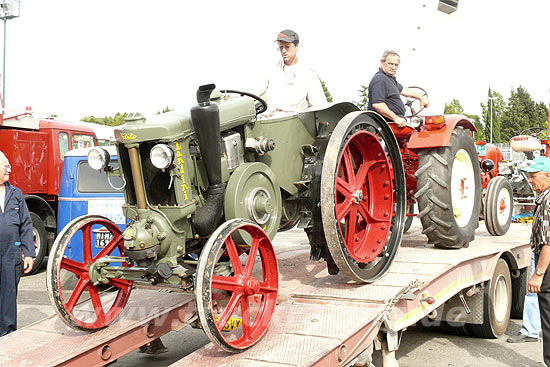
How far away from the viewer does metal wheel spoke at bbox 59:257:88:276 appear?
354cm

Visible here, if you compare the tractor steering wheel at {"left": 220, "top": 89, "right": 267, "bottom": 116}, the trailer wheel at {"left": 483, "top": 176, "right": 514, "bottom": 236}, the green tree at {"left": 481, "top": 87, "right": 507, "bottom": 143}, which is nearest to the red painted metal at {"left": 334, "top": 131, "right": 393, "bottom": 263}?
the tractor steering wheel at {"left": 220, "top": 89, "right": 267, "bottom": 116}

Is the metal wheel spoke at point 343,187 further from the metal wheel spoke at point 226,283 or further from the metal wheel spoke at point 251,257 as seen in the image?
the metal wheel spoke at point 226,283

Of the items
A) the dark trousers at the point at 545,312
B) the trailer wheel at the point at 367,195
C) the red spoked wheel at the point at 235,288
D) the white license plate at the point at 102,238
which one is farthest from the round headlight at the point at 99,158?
the white license plate at the point at 102,238

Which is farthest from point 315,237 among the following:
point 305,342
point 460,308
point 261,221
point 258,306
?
point 460,308

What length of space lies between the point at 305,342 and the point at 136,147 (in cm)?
145

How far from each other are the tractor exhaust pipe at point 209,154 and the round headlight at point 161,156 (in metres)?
0.24

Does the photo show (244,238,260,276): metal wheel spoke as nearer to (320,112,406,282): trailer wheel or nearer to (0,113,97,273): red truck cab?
(320,112,406,282): trailer wheel

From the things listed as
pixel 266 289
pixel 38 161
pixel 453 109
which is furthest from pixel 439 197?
pixel 453 109

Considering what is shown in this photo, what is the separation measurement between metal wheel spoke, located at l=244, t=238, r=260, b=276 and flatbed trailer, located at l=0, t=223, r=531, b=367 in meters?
0.41

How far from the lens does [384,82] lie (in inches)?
207

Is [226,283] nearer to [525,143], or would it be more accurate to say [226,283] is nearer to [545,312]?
[545,312]

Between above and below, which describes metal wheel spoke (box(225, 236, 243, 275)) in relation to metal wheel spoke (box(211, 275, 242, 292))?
above

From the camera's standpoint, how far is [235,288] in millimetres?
3088

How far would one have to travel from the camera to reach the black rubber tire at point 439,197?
192 inches
